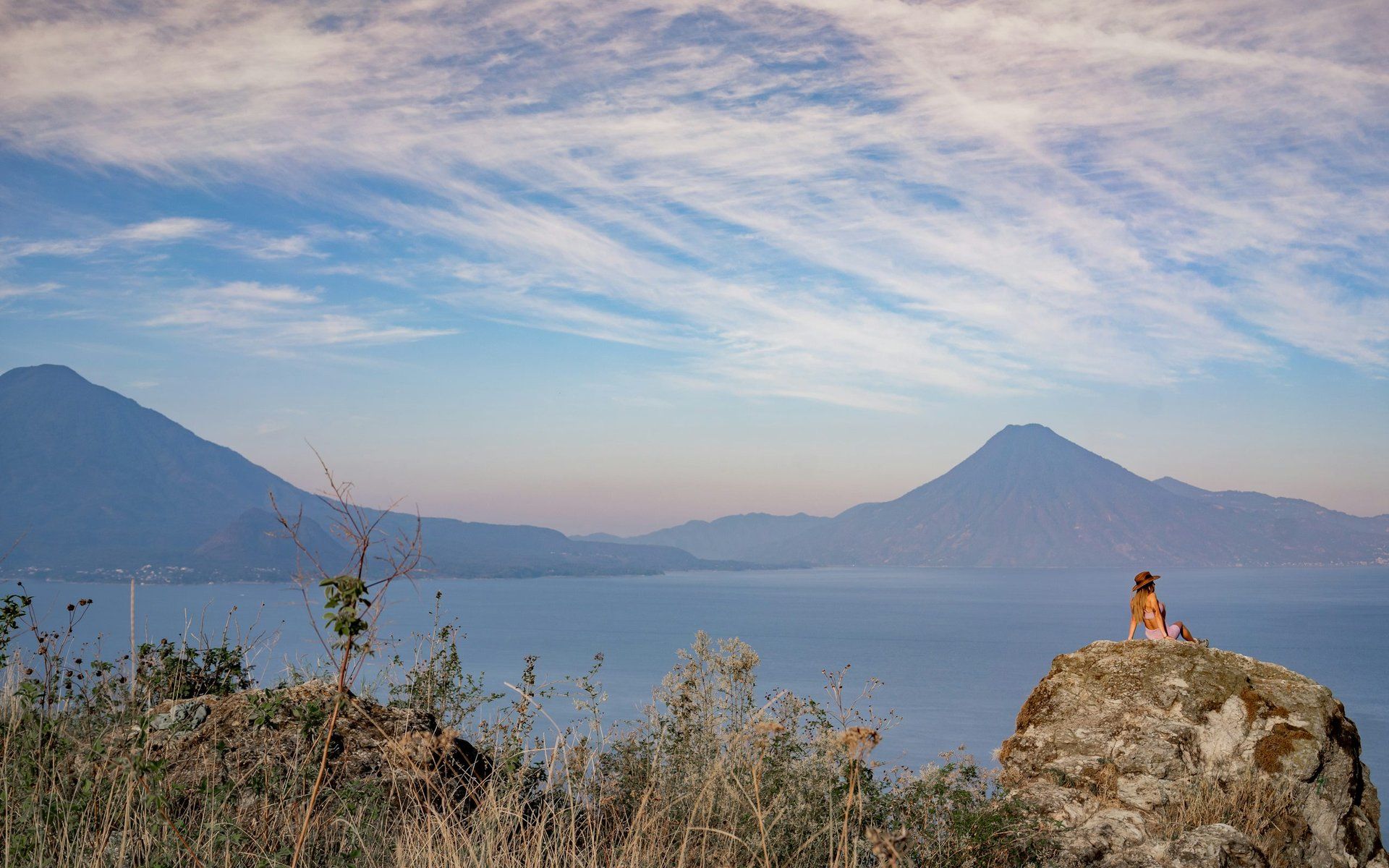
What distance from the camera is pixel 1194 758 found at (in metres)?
7.99

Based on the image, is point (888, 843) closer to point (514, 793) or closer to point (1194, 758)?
point (514, 793)

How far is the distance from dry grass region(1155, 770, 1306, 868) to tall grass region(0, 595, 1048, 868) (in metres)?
1.45

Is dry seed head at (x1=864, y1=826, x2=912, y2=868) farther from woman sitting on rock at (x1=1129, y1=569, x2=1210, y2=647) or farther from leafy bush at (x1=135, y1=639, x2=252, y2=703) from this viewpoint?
woman sitting on rock at (x1=1129, y1=569, x2=1210, y2=647)

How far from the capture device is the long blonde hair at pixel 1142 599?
10.1 m

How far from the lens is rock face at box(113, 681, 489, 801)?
18.4ft

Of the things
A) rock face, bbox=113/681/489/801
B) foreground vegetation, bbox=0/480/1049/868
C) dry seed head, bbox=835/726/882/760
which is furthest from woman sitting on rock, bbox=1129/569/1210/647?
rock face, bbox=113/681/489/801

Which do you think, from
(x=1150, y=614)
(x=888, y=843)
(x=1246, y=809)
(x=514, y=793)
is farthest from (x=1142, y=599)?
(x=888, y=843)

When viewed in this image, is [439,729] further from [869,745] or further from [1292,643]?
[1292,643]

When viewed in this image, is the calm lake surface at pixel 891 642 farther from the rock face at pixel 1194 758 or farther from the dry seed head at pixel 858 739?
the dry seed head at pixel 858 739

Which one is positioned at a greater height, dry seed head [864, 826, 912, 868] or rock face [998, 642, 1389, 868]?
dry seed head [864, 826, 912, 868]

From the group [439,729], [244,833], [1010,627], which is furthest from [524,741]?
[1010,627]

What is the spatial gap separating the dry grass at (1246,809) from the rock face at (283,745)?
5.42m

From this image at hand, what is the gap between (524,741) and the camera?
297 inches

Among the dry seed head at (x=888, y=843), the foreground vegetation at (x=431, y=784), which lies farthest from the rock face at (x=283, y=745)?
the dry seed head at (x=888, y=843)
